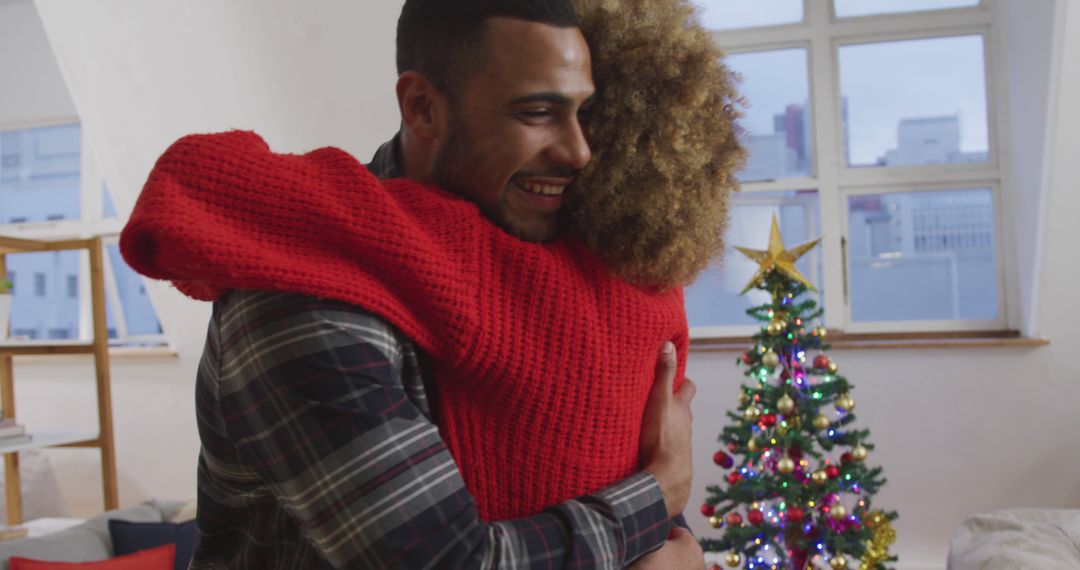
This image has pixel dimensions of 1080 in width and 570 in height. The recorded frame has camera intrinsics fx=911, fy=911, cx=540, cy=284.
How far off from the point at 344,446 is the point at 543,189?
1.31 feet

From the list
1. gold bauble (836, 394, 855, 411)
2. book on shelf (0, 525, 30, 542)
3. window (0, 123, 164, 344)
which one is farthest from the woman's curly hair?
window (0, 123, 164, 344)

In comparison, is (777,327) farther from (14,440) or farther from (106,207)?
(106,207)

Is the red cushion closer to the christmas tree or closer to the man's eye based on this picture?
the christmas tree

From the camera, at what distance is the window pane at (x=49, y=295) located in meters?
5.74

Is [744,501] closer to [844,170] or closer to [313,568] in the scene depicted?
[844,170]

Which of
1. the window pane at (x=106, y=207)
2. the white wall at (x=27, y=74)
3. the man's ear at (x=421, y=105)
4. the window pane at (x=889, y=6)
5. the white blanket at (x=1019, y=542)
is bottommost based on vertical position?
the white blanket at (x=1019, y=542)

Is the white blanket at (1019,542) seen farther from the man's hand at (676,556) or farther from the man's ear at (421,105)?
the man's ear at (421,105)

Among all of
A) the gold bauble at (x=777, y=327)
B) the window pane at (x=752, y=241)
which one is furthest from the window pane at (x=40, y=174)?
the gold bauble at (x=777, y=327)

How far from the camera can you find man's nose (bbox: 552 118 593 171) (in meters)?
1.04

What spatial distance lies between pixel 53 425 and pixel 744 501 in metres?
4.16

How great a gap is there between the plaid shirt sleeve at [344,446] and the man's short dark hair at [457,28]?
1.05 feet

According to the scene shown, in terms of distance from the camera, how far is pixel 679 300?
122cm

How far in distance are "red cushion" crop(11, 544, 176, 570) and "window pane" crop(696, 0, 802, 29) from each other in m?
3.41

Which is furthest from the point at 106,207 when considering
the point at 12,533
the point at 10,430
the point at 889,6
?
the point at 889,6
